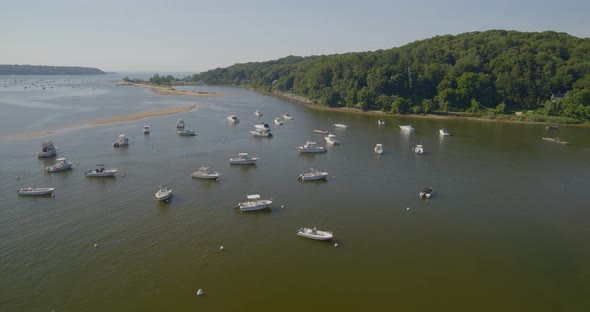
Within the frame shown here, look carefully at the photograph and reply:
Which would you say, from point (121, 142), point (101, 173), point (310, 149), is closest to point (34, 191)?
point (101, 173)

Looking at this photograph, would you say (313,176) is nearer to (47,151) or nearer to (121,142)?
(121,142)

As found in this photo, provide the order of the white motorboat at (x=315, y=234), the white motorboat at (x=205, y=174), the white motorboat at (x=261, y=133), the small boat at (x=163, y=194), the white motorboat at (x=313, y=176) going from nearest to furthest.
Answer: the white motorboat at (x=315, y=234) → the small boat at (x=163, y=194) → the white motorboat at (x=205, y=174) → the white motorboat at (x=313, y=176) → the white motorboat at (x=261, y=133)

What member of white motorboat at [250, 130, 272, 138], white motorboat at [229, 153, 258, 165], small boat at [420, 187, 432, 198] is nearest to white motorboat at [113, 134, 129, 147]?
white motorboat at [229, 153, 258, 165]

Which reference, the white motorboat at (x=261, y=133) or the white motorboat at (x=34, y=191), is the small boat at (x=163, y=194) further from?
the white motorboat at (x=261, y=133)

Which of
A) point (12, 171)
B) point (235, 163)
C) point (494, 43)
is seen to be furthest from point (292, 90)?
point (12, 171)

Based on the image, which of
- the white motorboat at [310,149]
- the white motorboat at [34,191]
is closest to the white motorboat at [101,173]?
the white motorboat at [34,191]

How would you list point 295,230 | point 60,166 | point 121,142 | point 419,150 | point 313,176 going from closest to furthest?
point 295,230
point 313,176
point 60,166
point 419,150
point 121,142

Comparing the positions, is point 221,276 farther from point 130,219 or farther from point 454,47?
point 454,47
